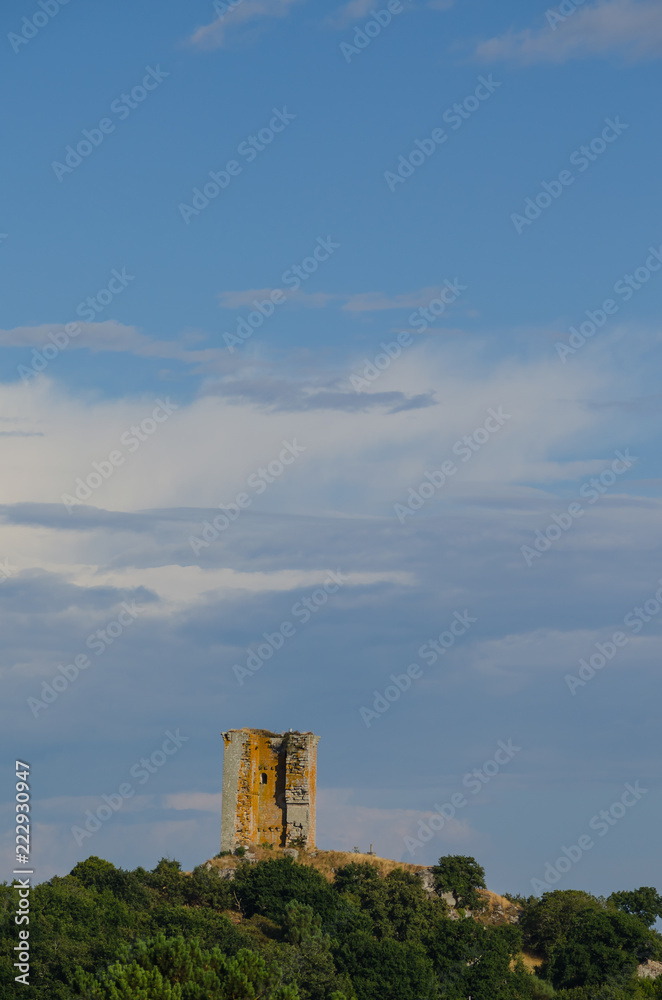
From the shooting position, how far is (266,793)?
85188 mm

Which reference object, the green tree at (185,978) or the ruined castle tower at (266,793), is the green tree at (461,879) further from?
the green tree at (185,978)

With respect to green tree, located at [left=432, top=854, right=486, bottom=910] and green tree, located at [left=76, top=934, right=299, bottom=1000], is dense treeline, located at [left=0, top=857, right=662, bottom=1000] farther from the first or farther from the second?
green tree, located at [left=76, top=934, right=299, bottom=1000]

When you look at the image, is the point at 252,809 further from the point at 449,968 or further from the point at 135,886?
the point at 449,968

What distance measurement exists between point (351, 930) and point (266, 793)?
10529 millimetres

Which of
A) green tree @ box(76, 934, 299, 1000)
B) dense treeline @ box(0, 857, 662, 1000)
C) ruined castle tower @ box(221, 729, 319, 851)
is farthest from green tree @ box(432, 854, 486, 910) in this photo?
green tree @ box(76, 934, 299, 1000)

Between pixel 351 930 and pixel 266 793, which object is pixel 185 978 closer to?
pixel 351 930

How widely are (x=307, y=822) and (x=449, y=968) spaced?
508 inches

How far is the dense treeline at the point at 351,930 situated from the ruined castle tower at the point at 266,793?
7.77 ft

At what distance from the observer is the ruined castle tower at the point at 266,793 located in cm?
8456

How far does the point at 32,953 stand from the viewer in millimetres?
70000

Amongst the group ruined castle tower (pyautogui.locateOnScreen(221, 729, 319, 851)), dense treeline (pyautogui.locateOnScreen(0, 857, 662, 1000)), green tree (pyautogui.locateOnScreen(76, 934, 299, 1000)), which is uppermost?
ruined castle tower (pyautogui.locateOnScreen(221, 729, 319, 851))

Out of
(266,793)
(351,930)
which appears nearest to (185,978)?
(351,930)

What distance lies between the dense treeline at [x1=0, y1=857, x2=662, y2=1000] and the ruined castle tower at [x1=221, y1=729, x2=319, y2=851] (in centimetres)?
237

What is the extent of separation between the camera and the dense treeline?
71.8 meters
